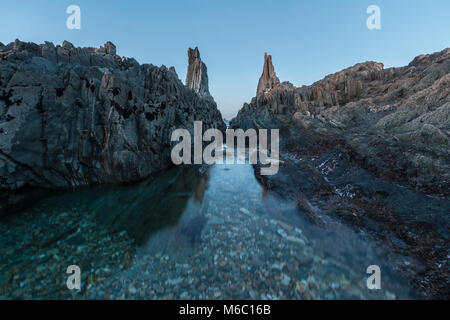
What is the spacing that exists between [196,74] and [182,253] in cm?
12688

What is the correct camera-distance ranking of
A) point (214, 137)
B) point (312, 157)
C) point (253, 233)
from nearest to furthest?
point (253, 233) → point (312, 157) → point (214, 137)

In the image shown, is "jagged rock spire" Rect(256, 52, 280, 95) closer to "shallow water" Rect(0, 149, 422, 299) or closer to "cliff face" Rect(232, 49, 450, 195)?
"cliff face" Rect(232, 49, 450, 195)

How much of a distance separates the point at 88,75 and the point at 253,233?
18550 mm

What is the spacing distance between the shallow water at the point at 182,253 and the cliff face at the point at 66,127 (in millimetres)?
2593

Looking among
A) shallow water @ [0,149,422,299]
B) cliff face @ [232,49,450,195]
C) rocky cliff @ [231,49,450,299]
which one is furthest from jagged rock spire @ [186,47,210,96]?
shallow water @ [0,149,422,299]

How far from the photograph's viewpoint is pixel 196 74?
4498 inches

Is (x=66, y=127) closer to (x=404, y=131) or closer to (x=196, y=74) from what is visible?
(x=404, y=131)

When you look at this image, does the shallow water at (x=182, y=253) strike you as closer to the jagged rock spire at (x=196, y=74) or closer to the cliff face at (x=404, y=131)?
the cliff face at (x=404, y=131)

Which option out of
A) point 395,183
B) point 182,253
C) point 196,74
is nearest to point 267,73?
point 196,74

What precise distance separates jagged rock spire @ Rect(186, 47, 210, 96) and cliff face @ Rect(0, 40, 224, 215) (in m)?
101

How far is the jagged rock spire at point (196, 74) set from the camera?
110594mm

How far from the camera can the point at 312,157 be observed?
1948cm

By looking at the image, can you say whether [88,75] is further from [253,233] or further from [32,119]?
[253,233]
